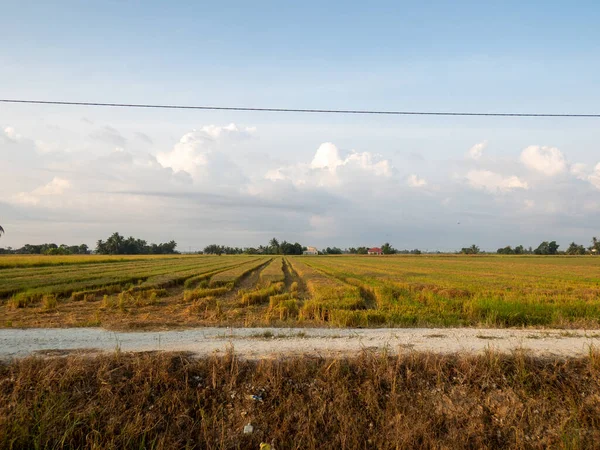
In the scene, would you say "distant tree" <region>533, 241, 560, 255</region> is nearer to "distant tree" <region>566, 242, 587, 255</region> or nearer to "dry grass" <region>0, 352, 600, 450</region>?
"distant tree" <region>566, 242, 587, 255</region>

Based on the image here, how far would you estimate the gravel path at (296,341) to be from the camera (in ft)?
26.1

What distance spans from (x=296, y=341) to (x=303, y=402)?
2.29 m

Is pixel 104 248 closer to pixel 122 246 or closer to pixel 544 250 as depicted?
pixel 122 246

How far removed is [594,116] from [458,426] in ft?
42.0

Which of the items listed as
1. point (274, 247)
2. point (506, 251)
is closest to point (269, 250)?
point (274, 247)

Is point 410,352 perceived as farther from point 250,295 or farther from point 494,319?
point 250,295

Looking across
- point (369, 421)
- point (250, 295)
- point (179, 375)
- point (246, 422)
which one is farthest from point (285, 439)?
point (250, 295)

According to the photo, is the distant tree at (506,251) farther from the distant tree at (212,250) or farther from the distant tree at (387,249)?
the distant tree at (212,250)

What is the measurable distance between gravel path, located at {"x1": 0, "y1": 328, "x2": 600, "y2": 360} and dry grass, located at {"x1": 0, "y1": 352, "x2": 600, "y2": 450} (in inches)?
26.0

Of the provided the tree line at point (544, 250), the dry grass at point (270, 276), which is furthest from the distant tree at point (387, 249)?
the dry grass at point (270, 276)

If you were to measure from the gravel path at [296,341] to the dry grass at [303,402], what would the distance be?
2.16ft

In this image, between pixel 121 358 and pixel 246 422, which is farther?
pixel 121 358

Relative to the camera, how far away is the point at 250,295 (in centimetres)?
1872

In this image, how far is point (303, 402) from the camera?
653cm
